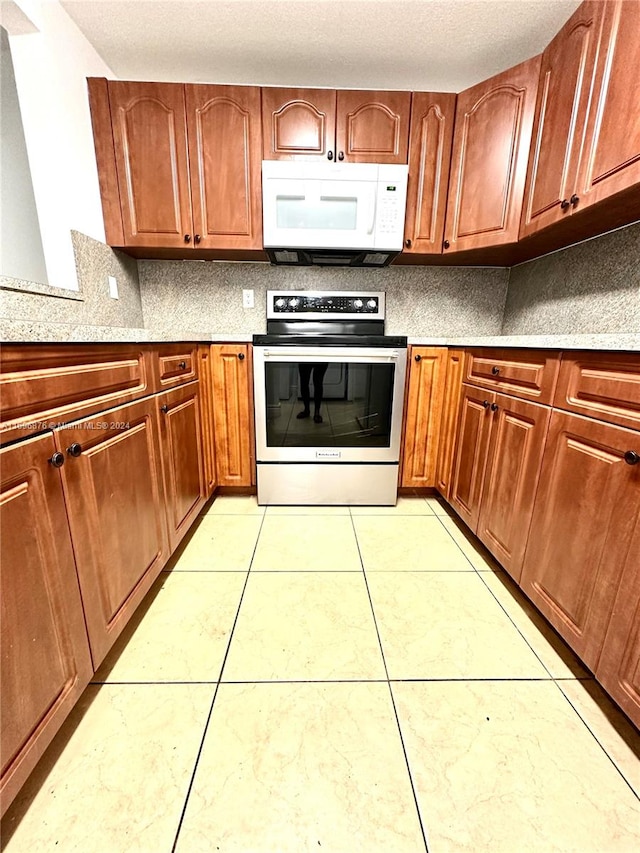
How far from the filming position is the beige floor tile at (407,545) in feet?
4.66

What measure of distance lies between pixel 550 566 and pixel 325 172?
188 centimetres

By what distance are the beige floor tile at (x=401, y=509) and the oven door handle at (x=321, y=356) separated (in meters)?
0.80

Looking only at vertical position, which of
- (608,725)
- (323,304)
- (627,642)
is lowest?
(608,725)

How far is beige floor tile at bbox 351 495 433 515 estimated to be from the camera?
1.86 metres

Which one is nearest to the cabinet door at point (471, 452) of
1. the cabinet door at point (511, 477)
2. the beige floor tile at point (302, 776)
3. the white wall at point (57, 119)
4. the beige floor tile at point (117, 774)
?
the cabinet door at point (511, 477)

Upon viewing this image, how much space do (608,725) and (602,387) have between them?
32.7 inches

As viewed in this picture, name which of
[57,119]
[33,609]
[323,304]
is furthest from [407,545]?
[57,119]

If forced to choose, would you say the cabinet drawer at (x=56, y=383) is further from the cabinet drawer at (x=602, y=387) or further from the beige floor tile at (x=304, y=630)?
the cabinet drawer at (x=602, y=387)

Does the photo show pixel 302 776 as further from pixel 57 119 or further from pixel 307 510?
pixel 57 119

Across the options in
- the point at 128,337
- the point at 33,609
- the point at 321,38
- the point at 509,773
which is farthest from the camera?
the point at 321,38

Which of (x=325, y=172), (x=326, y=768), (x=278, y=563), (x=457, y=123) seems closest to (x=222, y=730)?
(x=326, y=768)

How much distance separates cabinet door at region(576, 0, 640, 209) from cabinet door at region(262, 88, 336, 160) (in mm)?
1043

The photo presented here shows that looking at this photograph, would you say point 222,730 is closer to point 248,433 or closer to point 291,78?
point 248,433

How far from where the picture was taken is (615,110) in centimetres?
110
